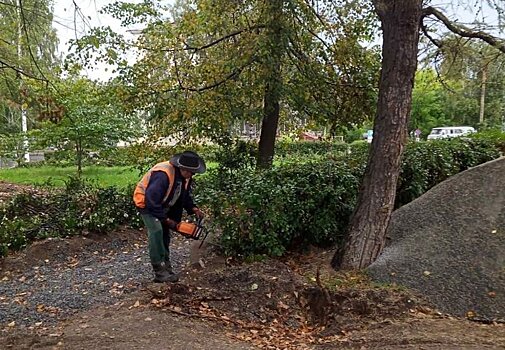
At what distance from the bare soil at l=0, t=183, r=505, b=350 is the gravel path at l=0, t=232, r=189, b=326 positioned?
0.71ft

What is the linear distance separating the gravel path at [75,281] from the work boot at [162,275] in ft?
0.67

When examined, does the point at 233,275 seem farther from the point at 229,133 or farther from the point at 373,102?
the point at 373,102

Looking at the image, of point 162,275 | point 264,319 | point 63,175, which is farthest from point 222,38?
point 63,175

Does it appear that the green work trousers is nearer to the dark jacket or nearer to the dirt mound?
the dark jacket

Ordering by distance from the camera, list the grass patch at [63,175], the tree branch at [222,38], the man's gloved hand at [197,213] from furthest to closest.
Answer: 1. the grass patch at [63,175]
2. the tree branch at [222,38]
3. the man's gloved hand at [197,213]

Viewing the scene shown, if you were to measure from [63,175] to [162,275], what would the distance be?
32.3 feet

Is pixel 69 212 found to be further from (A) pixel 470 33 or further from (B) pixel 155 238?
(A) pixel 470 33

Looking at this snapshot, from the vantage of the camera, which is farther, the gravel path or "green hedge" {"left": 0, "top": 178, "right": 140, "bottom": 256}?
"green hedge" {"left": 0, "top": 178, "right": 140, "bottom": 256}

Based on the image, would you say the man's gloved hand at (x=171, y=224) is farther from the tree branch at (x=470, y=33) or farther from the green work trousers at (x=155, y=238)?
the tree branch at (x=470, y=33)

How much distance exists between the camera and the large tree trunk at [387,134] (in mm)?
5371

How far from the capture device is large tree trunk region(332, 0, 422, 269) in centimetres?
537

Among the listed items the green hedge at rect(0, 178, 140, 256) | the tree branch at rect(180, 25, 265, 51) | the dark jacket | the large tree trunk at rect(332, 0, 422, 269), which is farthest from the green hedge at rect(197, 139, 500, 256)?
the tree branch at rect(180, 25, 265, 51)

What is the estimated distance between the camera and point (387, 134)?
5434 millimetres

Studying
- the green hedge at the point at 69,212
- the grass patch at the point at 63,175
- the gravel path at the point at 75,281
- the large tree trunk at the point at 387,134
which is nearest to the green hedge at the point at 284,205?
the large tree trunk at the point at 387,134
